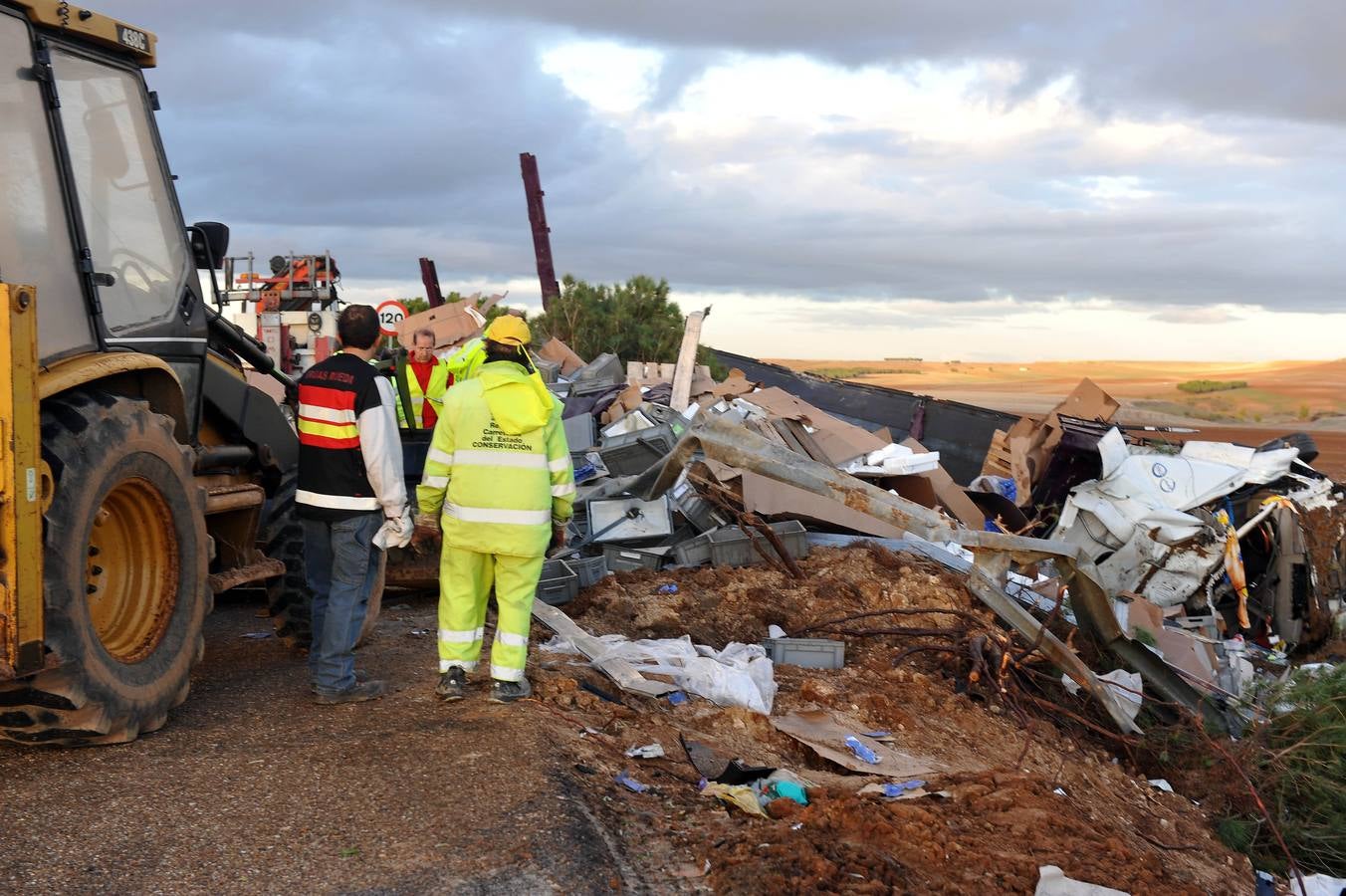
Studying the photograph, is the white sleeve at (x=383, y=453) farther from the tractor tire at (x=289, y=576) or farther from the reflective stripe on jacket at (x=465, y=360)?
the reflective stripe on jacket at (x=465, y=360)

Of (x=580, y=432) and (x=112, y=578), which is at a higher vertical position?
(x=112, y=578)

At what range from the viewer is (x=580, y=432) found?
11.4 metres

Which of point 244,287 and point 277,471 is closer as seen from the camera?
point 277,471

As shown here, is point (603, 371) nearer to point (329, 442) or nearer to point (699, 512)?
point (699, 512)

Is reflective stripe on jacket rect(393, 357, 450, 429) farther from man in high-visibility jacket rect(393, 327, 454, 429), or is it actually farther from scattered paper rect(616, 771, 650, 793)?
scattered paper rect(616, 771, 650, 793)

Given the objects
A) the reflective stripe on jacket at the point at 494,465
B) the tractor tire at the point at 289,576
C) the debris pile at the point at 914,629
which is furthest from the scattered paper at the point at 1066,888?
the tractor tire at the point at 289,576

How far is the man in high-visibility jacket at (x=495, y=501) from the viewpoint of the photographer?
5.34m

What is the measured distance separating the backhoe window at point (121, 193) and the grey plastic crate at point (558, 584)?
324 centimetres

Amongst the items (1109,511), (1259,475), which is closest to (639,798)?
(1109,511)

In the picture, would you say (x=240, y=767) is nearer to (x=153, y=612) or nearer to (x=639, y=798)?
(x=153, y=612)

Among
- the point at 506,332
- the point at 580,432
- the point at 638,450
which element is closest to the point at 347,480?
the point at 506,332

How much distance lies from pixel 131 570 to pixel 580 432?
6.85m

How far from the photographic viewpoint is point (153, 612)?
15.6 feet

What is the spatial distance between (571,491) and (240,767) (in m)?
1.87
